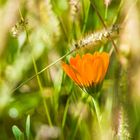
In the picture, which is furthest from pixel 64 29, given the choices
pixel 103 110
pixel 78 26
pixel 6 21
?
pixel 103 110

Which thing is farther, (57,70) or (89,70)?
(57,70)

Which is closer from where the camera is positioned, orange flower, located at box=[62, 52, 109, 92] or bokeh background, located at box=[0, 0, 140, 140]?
orange flower, located at box=[62, 52, 109, 92]

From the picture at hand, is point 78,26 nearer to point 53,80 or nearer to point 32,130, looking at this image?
point 53,80

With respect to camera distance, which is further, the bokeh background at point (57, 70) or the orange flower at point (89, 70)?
the bokeh background at point (57, 70)
